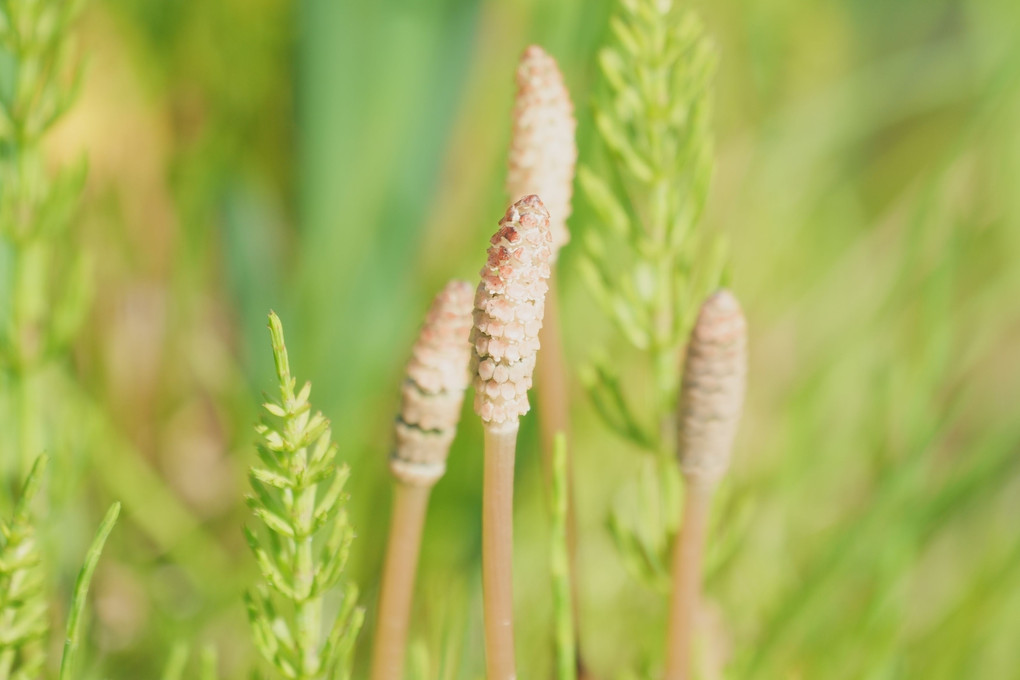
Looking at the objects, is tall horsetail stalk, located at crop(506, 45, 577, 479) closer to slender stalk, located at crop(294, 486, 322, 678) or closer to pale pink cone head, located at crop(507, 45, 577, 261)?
pale pink cone head, located at crop(507, 45, 577, 261)

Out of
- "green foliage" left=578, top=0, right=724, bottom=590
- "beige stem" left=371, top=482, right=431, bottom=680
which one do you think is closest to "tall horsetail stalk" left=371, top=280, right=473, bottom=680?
"beige stem" left=371, top=482, right=431, bottom=680

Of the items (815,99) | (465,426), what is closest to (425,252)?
(465,426)

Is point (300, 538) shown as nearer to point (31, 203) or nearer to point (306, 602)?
point (306, 602)

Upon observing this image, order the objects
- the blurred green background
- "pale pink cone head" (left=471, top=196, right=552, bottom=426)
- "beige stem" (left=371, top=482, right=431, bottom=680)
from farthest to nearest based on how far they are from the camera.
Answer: the blurred green background
"beige stem" (left=371, top=482, right=431, bottom=680)
"pale pink cone head" (left=471, top=196, right=552, bottom=426)

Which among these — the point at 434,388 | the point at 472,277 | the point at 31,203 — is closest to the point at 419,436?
the point at 434,388

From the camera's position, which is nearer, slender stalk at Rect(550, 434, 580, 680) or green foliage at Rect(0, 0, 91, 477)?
slender stalk at Rect(550, 434, 580, 680)

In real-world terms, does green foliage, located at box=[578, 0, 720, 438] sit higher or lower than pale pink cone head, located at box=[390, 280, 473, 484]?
higher

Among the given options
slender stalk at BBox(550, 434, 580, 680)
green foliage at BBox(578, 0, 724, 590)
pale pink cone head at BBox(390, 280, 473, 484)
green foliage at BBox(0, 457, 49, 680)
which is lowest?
green foliage at BBox(0, 457, 49, 680)
